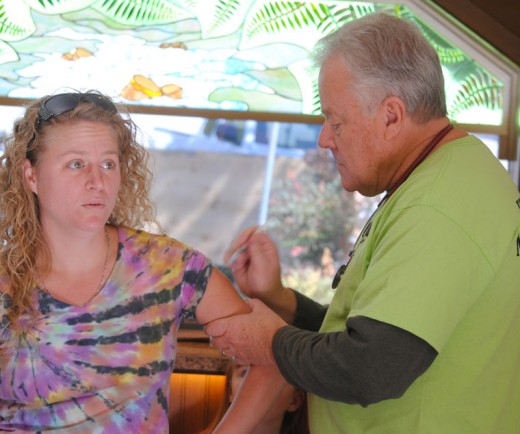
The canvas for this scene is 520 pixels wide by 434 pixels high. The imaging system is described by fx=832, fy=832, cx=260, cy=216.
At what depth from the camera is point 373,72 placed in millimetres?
1792

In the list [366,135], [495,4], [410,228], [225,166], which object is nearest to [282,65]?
[495,4]

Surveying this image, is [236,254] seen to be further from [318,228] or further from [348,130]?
[318,228]

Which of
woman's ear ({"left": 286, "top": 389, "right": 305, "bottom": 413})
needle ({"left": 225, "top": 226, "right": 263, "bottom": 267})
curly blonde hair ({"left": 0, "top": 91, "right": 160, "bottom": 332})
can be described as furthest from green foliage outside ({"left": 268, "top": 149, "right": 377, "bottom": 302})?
curly blonde hair ({"left": 0, "top": 91, "right": 160, "bottom": 332})

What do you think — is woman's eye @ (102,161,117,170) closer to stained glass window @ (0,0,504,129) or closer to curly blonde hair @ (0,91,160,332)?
curly blonde hair @ (0,91,160,332)

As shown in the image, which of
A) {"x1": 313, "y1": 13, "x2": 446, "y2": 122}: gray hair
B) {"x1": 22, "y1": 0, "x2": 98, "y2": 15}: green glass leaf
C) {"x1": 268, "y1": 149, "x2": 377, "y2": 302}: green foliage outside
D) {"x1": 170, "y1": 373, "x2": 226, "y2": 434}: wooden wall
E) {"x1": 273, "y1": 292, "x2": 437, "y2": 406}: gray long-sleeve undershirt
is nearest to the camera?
{"x1": 273, "y1": 292, "x2": 437, "y2": 406}: gray long-sleeve undershirt

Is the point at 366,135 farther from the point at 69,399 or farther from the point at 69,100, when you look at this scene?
the point at 69,399

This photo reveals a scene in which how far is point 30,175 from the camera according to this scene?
2.06 m

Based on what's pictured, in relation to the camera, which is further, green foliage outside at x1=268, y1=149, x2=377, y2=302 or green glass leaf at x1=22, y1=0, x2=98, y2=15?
green foliage outside at x1=268, y1=149, x2=377, y2=302

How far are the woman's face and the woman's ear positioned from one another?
2.77 ft

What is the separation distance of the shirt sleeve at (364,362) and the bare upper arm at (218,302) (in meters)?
0.42

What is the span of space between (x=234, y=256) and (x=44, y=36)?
4.66 feet

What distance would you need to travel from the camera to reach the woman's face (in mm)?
1976

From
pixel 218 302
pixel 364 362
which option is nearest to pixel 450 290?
pixel 364 362

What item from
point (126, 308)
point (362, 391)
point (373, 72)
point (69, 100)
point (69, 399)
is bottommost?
point (69, 399)
